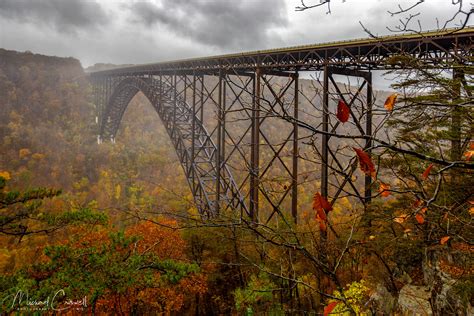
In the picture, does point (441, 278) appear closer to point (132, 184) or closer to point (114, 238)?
point (114, 238)

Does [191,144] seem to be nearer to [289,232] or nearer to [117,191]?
[289,232]

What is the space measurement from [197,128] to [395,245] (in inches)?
525

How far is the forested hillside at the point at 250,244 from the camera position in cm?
261

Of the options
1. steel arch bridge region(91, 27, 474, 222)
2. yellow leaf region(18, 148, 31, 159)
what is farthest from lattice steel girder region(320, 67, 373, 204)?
yellow leaf region(18, 148, 31, 159)

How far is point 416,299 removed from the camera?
684cm

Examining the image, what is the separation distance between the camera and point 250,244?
1234 cm

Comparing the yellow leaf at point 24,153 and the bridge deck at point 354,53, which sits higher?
the bridge deck at point 354,53

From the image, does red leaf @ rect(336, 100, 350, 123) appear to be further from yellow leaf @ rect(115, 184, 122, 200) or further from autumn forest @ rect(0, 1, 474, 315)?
yellow leaf @ rect(115, 184, 122, 200)

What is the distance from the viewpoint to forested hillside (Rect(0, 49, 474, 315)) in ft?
8.57

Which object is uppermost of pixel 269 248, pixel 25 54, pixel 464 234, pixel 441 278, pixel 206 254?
pixel 25 54

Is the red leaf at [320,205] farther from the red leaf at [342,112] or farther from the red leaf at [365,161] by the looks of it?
the red leaf at [342,112]

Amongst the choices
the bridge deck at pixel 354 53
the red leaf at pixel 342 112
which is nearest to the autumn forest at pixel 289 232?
the red leaf at pixel 342 112

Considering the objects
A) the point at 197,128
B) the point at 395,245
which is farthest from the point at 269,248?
the point at 197,128

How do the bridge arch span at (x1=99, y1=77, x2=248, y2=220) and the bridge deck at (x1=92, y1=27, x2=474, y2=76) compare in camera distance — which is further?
the bridge arch span at (x1=99, y1=77, x2=248, y2=220)
